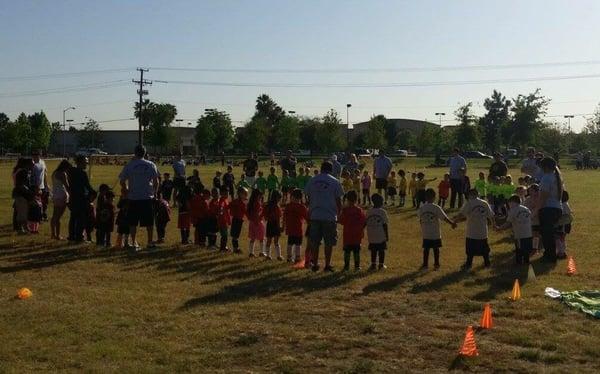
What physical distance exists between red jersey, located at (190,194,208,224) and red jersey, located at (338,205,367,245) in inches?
138

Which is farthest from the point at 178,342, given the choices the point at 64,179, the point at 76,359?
the point at 64,179

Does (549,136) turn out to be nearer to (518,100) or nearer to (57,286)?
(518,100)

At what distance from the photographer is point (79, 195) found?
47.0 feet

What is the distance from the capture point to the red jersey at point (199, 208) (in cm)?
1431

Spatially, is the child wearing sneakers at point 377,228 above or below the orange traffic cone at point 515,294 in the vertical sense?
above

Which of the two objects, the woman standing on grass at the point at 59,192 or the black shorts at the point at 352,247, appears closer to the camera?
the black shorts at the point at 352,247

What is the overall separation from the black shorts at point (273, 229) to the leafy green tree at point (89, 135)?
125m

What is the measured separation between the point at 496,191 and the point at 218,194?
Answer: 9.26m

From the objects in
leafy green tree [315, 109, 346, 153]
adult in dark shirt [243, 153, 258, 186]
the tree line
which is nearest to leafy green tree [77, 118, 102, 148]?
the tree line

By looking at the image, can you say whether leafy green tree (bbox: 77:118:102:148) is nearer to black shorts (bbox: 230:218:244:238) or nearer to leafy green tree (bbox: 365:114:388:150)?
leafy green tree (bbox: 365:114:388:150)

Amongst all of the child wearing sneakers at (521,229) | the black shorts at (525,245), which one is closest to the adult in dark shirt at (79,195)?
the child wearing sneakers at (521,229)

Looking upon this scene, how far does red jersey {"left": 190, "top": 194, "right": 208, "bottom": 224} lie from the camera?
47.0ft

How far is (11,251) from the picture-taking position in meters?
13.7

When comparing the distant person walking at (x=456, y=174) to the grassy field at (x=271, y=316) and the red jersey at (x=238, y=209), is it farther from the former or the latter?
the red jersey at (x=238, y=209)
